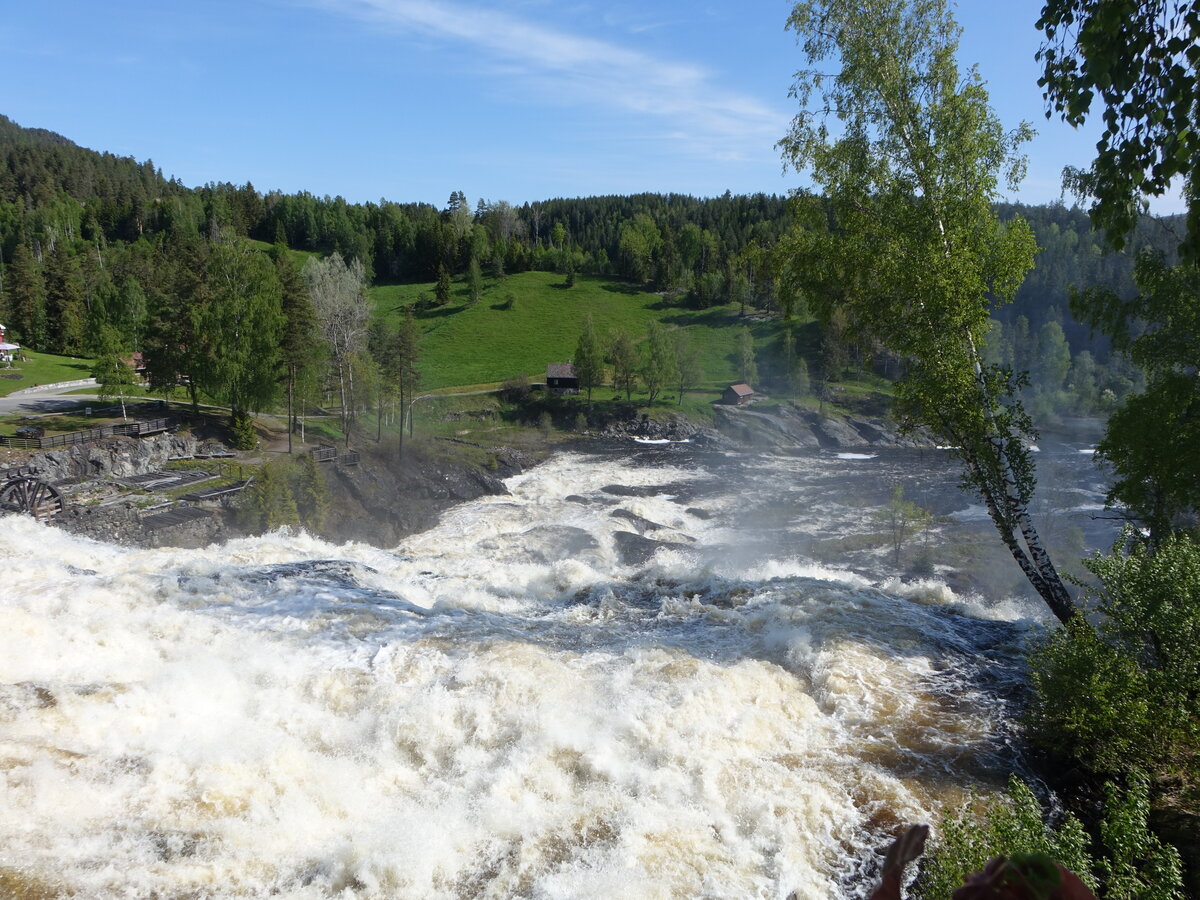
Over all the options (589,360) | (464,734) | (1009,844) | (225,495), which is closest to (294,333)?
(225,495)

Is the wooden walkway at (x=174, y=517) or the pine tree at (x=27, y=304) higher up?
the pine tree at (x=27, y=304)

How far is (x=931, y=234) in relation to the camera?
1416cm

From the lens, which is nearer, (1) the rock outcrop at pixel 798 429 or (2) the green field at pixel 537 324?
(1) the rock outcrop at pixel 798 429

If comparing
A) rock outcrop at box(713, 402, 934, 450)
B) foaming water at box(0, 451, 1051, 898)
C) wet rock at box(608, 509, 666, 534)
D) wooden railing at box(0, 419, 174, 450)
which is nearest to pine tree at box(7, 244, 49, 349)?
wooden railing at box(0, 419, 174, 450)

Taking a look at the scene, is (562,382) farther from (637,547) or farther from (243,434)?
(637,547)

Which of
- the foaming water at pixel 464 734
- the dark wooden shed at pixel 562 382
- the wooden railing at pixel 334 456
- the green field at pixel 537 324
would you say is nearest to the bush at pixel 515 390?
the dark wooden shed at pixel 562 382

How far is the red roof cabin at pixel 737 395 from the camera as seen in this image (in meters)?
75.9

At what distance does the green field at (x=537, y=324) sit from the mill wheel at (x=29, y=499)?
1991 inches

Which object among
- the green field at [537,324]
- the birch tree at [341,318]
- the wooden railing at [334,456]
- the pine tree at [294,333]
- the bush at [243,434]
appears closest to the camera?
the wooden railing at [334,456]

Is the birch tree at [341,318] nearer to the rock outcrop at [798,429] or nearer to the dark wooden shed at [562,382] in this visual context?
the dark wooden shed at [562,382]

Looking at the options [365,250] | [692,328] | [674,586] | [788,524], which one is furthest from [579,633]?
[365,250]

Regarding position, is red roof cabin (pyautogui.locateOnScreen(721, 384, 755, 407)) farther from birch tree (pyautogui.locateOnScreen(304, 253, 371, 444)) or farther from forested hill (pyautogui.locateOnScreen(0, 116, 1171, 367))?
birch tree (pyautogui.locateOnScreen(304, 253, 371, 444))

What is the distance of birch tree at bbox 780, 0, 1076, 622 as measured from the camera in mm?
13906

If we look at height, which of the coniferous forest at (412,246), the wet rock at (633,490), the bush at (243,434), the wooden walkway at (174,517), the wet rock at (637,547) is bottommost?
the wet rock at (637,547)
